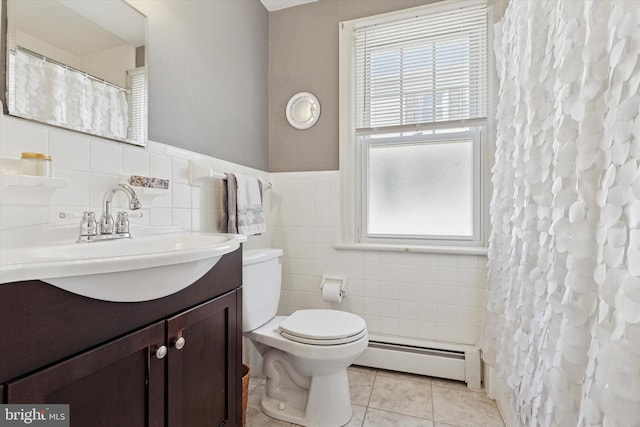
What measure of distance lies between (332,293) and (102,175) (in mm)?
1360

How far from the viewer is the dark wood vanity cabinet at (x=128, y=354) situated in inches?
20.5

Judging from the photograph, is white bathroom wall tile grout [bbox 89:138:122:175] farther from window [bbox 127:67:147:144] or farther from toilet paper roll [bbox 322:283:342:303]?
toilet paper roll [bbox 322:283:342:303]

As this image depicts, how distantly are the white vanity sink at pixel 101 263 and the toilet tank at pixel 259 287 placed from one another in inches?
16.4

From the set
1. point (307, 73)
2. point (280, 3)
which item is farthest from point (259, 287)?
point (280, 3)

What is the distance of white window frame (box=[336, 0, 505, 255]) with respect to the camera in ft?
5.88

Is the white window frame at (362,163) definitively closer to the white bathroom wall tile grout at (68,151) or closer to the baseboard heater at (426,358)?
the baseboard heater at (426,358)

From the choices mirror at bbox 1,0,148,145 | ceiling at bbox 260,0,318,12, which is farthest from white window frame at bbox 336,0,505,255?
mirror at bbox 1,0,148,145

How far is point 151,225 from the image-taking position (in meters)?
1.21

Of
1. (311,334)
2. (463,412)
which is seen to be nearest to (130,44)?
(311,334)

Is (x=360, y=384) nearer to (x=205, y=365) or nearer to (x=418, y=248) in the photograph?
(x=418, y=248)

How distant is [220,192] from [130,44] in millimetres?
729

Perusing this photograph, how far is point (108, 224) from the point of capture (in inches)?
38.7

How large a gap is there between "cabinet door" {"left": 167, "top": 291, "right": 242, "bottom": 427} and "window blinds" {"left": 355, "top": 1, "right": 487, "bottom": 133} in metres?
1.52

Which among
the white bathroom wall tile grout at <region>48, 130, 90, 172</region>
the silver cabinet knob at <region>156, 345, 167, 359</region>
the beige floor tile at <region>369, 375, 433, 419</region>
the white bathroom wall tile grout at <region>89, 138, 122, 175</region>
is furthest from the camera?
the beige floor tile at <region>369, 375, 433, 419</region>
